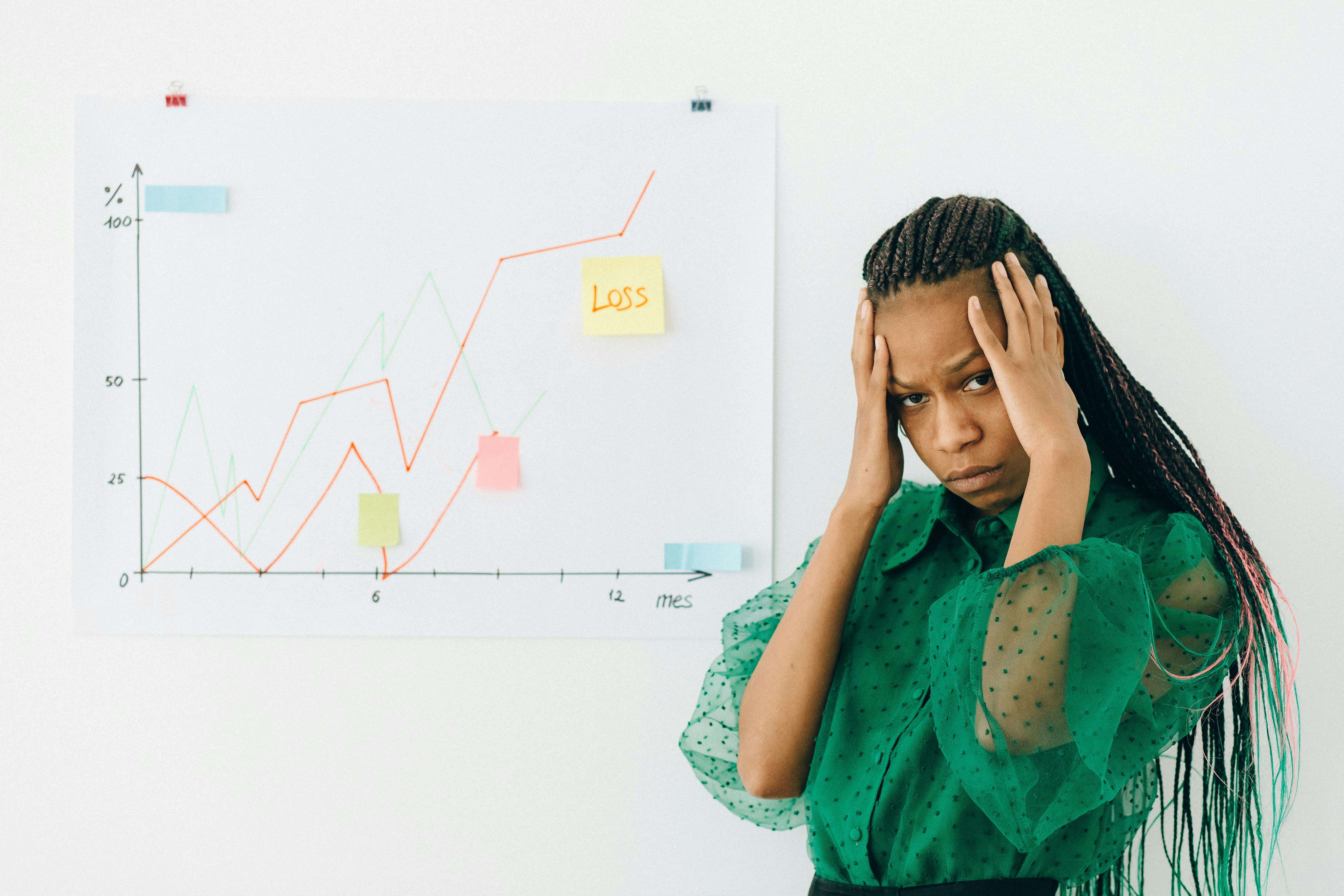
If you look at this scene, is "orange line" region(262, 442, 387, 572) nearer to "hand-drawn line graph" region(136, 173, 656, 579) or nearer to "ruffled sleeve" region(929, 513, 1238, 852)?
"hand-drawn line graph" region(136, 173, 656, 579)

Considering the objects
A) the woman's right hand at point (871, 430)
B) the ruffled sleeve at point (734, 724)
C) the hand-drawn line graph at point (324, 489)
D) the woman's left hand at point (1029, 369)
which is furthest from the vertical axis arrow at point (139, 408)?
the woman's left hand at point (1029, 369)

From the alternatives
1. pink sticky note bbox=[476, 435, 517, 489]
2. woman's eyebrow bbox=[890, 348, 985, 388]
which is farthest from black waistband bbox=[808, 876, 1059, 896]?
pink sticky note bbox=[476, 435, 517, 489]

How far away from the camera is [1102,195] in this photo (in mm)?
1028

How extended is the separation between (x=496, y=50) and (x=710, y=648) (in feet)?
2.51

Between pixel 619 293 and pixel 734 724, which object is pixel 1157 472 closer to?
pixel 734 724

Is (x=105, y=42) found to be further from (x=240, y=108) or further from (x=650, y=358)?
(x=650, y=358)

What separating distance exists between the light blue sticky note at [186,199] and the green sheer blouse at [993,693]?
785 mm

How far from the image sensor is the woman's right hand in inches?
30.4

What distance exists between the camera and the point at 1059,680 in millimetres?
633

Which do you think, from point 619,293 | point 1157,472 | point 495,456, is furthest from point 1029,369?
point 495,456

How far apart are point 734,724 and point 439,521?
16.8 inches

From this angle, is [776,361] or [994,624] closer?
[994,624]

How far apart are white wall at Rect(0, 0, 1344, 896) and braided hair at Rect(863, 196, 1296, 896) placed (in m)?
0.21

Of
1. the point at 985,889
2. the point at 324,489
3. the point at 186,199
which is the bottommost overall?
the point at 985,889
